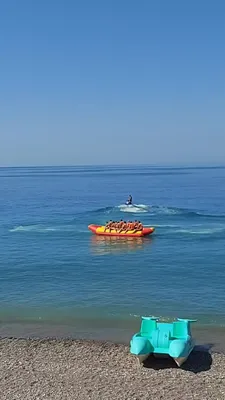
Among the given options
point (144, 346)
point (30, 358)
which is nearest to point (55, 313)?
point (30, 358)

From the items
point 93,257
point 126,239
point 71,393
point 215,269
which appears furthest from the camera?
point 126,239

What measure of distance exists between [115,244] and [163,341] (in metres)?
24.5

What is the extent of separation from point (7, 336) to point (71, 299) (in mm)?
5863

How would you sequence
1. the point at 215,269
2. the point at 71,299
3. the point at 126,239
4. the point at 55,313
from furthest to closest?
1. the point at 126,239
2. the point at 215,269
3. the point at 71,299
4. the point at 55,313

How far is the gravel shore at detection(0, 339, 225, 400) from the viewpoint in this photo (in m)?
14.1

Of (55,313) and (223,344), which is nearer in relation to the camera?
(223,344)

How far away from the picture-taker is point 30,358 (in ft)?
55.4

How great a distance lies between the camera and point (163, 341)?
16656 millimetres

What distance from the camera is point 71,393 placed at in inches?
559

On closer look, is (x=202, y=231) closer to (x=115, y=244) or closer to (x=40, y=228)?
(x=115, y=244)

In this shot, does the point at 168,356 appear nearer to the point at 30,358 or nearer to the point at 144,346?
the point at 144,346

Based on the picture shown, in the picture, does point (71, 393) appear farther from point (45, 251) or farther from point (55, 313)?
point (45, 251)

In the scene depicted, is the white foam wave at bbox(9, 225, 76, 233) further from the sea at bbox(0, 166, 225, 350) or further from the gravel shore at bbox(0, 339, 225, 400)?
the gravel shore at bbox(0, 339, 225, 400)

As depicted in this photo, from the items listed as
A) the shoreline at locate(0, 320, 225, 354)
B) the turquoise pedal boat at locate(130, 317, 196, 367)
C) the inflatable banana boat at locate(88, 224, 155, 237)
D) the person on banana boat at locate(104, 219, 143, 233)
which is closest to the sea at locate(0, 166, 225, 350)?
the shoreline at locate(0, 320, 225, 354)
